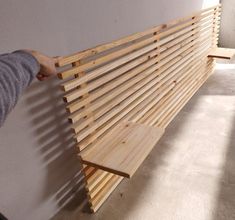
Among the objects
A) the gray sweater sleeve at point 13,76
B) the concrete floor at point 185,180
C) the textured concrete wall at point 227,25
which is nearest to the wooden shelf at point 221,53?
the concrete floor at point 185,180

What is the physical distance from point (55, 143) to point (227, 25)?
15.2 ft

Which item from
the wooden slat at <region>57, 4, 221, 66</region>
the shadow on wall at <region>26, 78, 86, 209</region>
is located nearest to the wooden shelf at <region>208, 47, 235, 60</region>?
the wooden slat at <region>57, 4, 221, 66</region>

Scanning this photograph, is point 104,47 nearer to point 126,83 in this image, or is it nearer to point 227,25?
point 126,83

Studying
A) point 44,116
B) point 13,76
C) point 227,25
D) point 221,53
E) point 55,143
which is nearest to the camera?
point 13,76

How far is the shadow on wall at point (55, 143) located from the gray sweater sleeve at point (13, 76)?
19.8 inches

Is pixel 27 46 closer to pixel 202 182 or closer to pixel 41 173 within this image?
pixel 41 173

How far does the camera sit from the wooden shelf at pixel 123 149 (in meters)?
1.43

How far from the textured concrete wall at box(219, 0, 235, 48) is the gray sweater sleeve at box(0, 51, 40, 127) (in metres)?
4.95

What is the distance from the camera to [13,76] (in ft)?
2.31

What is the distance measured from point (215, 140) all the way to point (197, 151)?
27 cm

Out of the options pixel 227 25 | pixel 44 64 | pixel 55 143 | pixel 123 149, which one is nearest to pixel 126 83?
pixel 123 149

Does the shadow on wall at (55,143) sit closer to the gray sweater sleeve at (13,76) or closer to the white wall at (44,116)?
the white wall at (44,116)

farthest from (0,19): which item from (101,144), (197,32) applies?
(197,32)

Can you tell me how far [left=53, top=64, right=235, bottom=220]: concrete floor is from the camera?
1.67 meters
